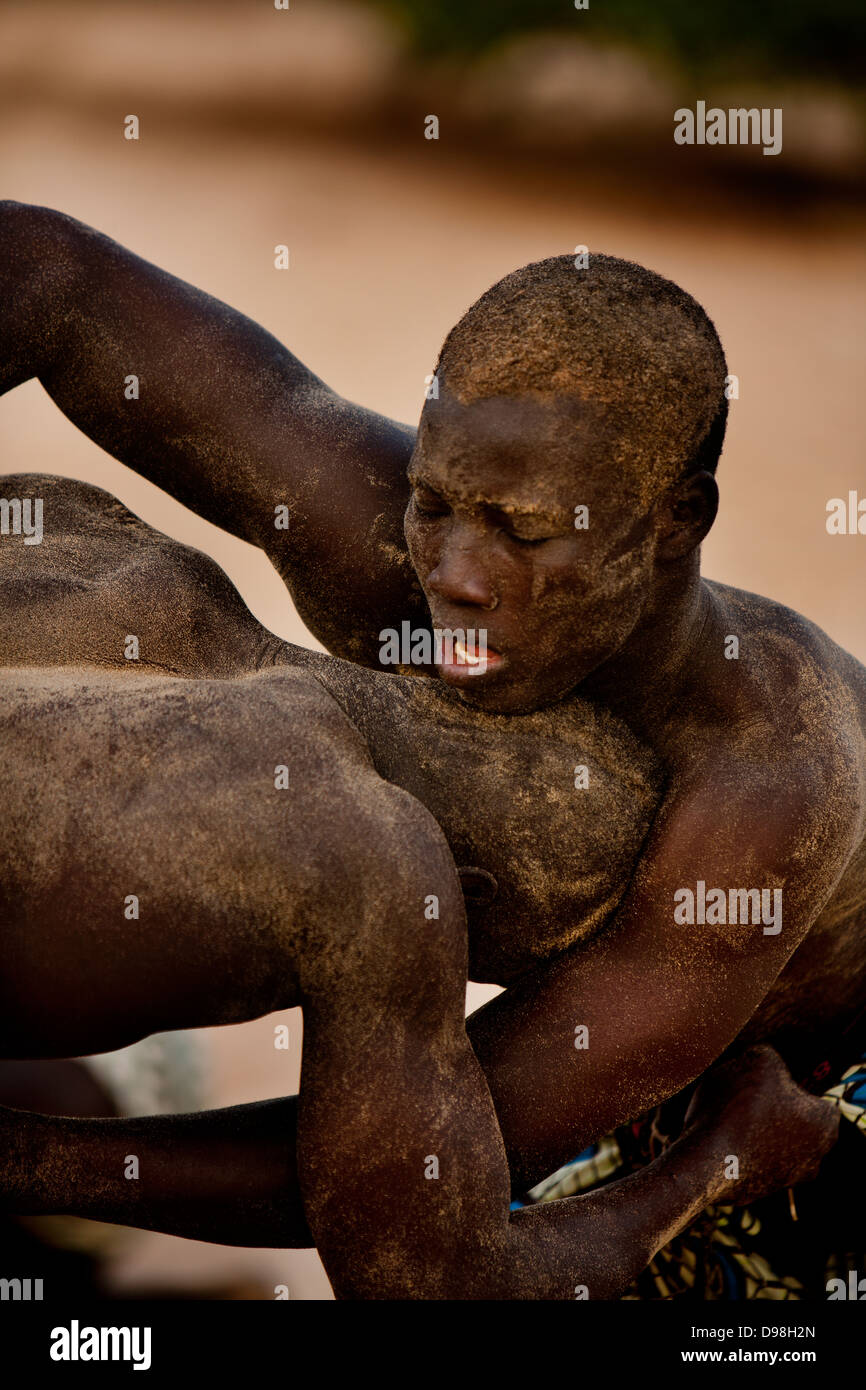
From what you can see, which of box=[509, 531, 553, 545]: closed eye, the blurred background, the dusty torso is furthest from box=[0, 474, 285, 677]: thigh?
the blurred background

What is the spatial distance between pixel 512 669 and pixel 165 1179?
38 centimetres

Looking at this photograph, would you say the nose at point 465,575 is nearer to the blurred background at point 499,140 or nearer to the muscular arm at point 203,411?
the muscular arm at point 203,411

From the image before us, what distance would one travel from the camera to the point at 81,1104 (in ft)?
7.17

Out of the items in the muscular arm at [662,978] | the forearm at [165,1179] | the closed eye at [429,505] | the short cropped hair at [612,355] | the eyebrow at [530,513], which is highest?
the short cropped hair at [612,355]

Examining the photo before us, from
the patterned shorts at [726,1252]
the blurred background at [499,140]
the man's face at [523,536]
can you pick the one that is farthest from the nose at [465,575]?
the blurred background at [499,140]

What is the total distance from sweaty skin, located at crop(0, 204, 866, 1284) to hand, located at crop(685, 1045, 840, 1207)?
0.15 m

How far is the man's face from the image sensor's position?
0.91 meters

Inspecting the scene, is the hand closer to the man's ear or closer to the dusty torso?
the dusty torso

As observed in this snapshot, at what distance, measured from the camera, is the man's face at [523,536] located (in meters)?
0.91

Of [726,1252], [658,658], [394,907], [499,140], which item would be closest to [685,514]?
[658,658]

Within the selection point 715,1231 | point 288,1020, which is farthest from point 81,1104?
point 715,1231

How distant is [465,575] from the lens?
3.06 feet

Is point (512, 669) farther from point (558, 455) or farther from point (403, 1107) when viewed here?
point (403, 1107)

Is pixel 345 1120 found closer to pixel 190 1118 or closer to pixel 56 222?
pixel 190 1118
